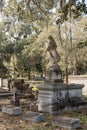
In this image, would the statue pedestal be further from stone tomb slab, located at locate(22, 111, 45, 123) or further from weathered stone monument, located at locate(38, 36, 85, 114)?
stone tomb slab, located at locate(22, 111, 45, 123)

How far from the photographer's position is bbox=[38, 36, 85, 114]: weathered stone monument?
500 inches

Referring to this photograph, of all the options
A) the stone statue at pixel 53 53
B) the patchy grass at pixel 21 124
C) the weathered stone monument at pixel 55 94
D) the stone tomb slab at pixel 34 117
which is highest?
the stone statue at pixel 53 53

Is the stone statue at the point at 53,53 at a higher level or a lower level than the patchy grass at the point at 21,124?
higher

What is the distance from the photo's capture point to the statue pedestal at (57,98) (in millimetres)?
12633

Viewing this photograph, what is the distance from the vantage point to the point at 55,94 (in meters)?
12.8

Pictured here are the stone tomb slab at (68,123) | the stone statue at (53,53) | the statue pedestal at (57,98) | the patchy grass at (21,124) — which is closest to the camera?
the stone tomb slab at (68,123)

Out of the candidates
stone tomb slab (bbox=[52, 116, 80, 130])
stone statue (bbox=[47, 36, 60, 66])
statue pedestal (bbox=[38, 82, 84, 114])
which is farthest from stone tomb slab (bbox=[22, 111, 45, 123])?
stone statue (bbox=[47, 36, 60, 66])

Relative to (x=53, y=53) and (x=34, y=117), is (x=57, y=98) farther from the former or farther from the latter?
(x=34, y=117)

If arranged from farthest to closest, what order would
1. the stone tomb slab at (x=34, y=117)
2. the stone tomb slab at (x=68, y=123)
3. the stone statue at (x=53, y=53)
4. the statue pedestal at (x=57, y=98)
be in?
the stone statue at (x=53, y=53) < the statue pedestal at (x=57, y=98) < the stone tomb slab at (x=34, y=117) < the stone tomb slab at (x=68, y=123)

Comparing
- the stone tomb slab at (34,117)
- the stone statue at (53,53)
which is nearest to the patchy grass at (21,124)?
the stone tomb slab at (34,117)

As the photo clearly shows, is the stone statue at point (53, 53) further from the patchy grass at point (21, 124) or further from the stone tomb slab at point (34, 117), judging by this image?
the stone tomb slab at point (34, 117)

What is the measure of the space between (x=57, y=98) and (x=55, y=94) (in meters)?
0.21

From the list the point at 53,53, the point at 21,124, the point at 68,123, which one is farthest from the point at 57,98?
the point at 68,123

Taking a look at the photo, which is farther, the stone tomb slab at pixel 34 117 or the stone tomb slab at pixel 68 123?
the stone tomb slab at pixel 34 117
